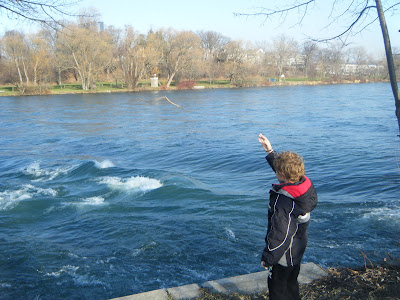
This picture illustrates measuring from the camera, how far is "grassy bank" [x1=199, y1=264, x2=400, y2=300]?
13.3 feet

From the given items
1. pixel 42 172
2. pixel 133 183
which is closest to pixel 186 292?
pixel 133 183

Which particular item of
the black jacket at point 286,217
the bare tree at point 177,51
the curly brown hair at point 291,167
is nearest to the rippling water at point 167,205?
the black jacket at point 286,217

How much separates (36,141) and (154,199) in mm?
13000

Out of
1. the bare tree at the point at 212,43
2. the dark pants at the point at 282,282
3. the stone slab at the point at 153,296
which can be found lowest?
the stone slab at the point at 153,296

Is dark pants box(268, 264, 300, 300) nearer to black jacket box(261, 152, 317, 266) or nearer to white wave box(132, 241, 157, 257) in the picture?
black jacket box(261, 152, 317, 266)

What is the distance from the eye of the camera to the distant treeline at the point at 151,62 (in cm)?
6225

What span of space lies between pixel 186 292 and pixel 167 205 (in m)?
5.64

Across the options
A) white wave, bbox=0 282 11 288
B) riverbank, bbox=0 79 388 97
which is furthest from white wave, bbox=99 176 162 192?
riverbank, bbox=0 79 388 97

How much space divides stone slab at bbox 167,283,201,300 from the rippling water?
59.5 inches

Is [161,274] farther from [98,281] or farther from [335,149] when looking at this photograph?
[335,149]

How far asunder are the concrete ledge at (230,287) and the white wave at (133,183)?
22.8ft

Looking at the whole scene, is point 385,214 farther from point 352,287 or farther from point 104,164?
point 104,164

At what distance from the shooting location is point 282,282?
11.9 ft

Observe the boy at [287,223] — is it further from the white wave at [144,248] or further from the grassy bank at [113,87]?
the grassy bank at [113,87]
